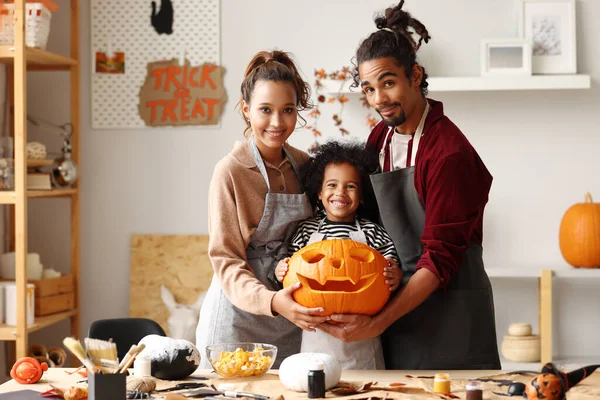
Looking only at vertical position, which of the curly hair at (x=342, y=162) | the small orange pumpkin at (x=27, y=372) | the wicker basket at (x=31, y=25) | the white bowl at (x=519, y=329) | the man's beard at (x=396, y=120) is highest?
the wicker basket at (x=31, y=25)

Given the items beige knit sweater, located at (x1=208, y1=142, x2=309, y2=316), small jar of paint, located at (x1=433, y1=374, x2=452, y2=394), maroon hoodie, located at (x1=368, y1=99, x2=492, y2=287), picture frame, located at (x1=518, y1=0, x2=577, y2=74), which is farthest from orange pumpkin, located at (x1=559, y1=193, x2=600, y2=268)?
small jar of paint, located at (x1=433, y1=374, x2=452, y2=394)

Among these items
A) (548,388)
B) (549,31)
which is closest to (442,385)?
(548,388)

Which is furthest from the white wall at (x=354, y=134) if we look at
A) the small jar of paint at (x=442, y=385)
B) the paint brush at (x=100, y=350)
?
the paint brush at (x=100, y=350)

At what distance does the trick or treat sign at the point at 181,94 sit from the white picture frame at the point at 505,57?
1299 mm

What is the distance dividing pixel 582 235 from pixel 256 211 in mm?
2007

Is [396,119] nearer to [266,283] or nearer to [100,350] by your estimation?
[266,283]

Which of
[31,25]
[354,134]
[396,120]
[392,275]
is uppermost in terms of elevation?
[31,25]

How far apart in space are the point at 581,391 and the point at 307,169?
104 centimetres

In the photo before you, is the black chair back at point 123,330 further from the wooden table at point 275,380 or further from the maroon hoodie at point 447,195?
the maroon hoodie at point 447,195

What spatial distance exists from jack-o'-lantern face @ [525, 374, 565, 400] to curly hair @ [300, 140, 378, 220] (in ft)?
2.93

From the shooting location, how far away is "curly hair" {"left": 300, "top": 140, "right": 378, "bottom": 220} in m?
2.38

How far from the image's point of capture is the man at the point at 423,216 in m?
2.18

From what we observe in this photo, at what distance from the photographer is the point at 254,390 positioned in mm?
1796

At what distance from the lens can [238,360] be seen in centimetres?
192
